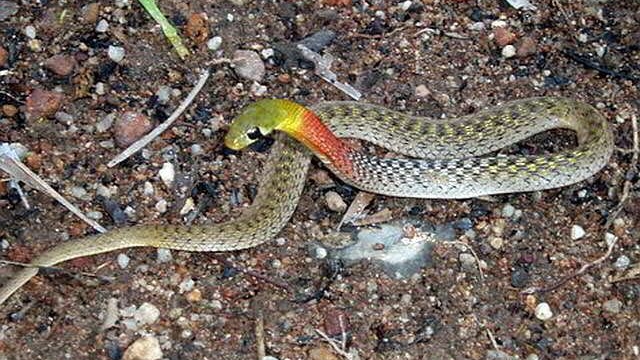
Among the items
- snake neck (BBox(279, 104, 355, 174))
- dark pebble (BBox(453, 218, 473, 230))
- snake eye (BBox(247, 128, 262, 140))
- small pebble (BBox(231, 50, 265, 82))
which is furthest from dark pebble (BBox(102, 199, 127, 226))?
dark pebble (BBox(453, 218, 473, 230))

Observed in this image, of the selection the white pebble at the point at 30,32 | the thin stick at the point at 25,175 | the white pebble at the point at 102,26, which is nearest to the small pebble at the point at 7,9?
the white pebble at the point at 30,32

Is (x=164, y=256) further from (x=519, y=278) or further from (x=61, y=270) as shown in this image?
(x=519, y=278)

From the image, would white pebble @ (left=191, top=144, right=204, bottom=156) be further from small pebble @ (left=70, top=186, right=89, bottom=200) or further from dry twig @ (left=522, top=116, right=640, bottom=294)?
dry twig @ (left=522, top=116, right=640, bottom=294)

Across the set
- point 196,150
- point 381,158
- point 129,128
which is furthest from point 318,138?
point 129,128

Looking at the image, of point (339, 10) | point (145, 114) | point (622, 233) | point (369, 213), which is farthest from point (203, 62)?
point (622, 233)

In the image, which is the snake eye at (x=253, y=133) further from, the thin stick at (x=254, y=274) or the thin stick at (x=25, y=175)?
the thin stick at (x=25, y=175)

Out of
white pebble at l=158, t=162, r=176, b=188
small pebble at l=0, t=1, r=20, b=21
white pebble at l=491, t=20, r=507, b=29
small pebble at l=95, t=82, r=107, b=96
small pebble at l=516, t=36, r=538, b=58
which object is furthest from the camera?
white pebble at l=491, t=20, r=507, b=29
